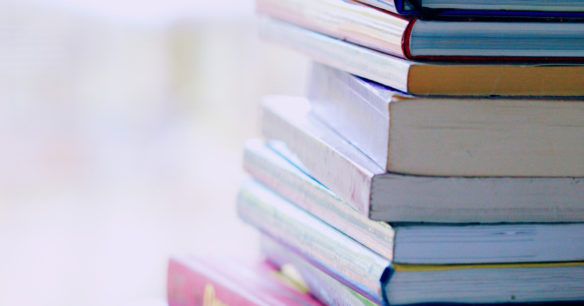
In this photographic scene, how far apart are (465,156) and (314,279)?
0.61 feet

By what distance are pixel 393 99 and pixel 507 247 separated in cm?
11

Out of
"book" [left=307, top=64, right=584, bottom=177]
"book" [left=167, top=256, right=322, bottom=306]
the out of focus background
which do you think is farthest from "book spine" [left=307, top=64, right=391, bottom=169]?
the out of focus background

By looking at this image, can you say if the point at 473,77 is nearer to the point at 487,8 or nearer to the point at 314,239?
the point at 487,8

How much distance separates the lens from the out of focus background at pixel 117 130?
145 centimetres

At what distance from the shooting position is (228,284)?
59 centimetres

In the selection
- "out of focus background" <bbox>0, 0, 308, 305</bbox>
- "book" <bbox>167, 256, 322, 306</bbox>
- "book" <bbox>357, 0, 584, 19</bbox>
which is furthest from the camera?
"out of focus background" <bbox>0, 0, 308, 305</bbox>

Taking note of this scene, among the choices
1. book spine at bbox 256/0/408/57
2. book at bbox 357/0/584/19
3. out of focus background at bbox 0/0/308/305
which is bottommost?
out of focus background at bbox 0/0/308/305

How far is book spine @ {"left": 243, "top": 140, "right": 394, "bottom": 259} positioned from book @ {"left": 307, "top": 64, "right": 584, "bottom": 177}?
4 cm

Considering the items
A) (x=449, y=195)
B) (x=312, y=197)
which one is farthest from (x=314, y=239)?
(x=449, y=195)

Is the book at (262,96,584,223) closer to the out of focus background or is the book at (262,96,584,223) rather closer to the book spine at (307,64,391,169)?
the book spine at (307,64,391,169)

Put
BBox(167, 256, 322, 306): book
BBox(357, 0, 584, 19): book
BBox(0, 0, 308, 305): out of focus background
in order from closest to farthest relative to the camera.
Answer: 1. BBox(357, 0, 584, 19): book
2. BBox(167, 256, 322, 306): book
3. BBox(0, 0, 308, 305): out of focus background

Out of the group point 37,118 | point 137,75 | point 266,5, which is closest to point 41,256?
point 37,118

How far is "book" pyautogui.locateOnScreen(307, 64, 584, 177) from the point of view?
43 centimetres

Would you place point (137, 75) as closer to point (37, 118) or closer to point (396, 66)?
point (37, 118)
